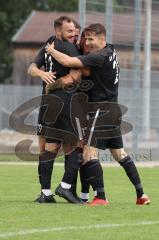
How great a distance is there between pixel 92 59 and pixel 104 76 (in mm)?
285

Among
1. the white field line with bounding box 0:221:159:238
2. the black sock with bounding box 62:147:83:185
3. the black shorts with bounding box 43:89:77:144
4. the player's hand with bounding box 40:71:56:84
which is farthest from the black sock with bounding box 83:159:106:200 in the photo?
the white field line with bounding box 0:221:159:238

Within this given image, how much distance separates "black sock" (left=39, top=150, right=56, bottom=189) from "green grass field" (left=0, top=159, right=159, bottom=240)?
0.90ft

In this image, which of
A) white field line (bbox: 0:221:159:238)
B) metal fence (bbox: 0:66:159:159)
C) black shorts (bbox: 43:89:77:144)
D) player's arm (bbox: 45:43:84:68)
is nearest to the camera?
white field line (bbox: 0:221:159:238)

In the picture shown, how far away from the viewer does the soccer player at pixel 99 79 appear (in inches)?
419

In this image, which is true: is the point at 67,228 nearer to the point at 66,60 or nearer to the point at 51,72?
the point at 66,60

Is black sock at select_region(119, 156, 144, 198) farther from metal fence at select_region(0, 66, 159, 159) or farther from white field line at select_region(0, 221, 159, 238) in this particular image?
metal fence at select_region(0, 66, 159, 159)

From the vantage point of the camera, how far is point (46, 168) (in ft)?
36.1

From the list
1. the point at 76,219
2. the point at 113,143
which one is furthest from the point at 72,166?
the point at 76,219

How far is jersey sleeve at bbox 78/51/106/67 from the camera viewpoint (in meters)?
10.6

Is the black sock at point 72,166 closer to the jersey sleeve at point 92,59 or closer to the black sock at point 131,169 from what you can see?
the black sock at point 131,169

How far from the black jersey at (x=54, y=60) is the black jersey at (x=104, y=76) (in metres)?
0.25

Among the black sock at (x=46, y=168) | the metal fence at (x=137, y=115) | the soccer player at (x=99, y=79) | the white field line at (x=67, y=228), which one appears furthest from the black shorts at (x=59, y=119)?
the metal fence at (x=137, y=115)

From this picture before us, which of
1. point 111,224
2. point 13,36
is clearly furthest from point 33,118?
point 13,36

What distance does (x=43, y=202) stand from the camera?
10.9m
